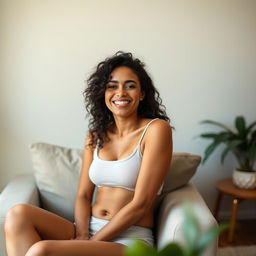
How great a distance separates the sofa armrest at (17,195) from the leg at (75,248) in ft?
1.08

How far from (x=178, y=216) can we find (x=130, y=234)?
0.23m

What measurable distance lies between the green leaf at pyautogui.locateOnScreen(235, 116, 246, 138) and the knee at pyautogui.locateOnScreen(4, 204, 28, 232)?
1550mm

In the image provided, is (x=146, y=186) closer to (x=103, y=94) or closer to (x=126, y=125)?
(x=126, y=125)

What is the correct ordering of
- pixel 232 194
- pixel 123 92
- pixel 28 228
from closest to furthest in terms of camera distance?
pixel 28 228
pixel 123 92
pixel 232 194

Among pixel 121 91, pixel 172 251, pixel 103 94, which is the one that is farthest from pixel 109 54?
pixel 172 251

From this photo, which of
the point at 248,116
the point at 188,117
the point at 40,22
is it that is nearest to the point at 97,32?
the point at 40,22

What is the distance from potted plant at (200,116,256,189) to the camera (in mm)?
2434

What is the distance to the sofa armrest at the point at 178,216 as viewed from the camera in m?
1.40

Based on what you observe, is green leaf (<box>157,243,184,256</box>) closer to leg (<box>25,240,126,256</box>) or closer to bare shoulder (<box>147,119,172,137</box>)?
leg (<box>25,240,126,256</box>)

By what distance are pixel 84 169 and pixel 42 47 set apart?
96cm

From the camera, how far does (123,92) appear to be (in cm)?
167

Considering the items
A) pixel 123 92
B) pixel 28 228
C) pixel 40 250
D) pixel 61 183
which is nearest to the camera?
pixel 40 250

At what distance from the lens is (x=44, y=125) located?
96.2 inches

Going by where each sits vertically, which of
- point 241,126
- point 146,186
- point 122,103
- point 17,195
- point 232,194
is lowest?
point 232,194
